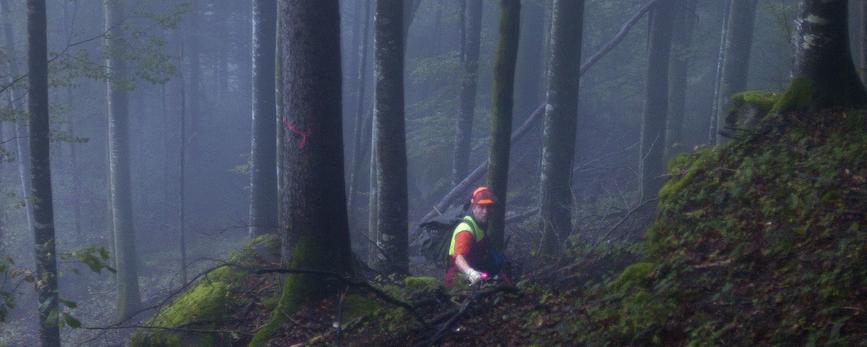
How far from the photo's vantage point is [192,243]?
89.5 ft

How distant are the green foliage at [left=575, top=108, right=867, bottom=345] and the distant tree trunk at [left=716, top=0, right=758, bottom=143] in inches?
366

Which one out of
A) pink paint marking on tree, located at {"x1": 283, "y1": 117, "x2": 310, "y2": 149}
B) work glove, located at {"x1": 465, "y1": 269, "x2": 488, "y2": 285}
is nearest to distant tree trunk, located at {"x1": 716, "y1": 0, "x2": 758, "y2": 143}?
work glove, located at {"x1": 465, "y1": 269, "x2": 488, "y2": 285}

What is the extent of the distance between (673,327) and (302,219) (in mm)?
4241

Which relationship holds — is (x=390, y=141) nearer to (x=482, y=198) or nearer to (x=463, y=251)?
(x=482, y=198)

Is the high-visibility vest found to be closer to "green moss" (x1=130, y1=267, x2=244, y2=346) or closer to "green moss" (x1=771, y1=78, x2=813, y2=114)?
"green moss" (x1=130, y1=267, x2=244, y2=346)

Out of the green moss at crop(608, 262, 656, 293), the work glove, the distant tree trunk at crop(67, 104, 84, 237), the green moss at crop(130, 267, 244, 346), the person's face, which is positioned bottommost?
the distant tree trunk at crop(67, 104, 84, 237)

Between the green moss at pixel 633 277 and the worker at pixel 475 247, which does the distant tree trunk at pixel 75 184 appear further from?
the green moss at pixel 633 277

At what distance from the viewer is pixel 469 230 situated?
27.7 feet

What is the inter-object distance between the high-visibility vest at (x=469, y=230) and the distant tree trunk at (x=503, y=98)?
5.80 ft

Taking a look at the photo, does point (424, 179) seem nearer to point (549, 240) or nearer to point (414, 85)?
point (414, 85)

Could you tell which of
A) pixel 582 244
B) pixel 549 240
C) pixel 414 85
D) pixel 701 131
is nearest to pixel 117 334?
pixel 549 240

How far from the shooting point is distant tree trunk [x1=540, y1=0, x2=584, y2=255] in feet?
38.3

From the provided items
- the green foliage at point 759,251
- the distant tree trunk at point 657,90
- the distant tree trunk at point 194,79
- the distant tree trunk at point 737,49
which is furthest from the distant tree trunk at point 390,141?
the distant tree trunk at point 194,79

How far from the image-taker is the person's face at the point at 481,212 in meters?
8.75
